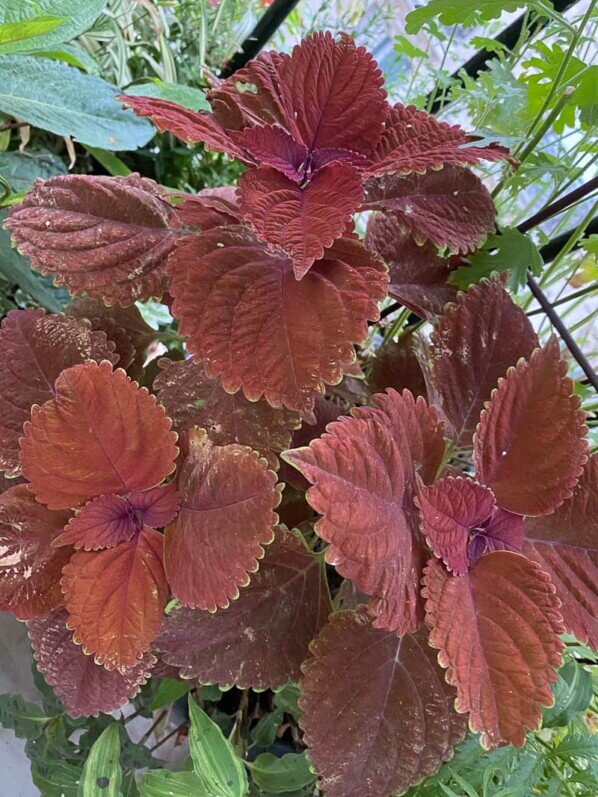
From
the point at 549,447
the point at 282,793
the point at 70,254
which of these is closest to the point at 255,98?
the point at 70,254

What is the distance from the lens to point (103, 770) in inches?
18.2

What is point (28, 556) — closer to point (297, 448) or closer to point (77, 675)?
point (77, 675)

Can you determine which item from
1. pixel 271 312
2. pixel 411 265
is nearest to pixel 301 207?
pixel 271 312

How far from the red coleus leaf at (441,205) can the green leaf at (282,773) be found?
1.25ft

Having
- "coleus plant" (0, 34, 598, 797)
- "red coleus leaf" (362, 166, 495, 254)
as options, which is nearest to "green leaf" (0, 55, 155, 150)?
"coleus plant" (0, 34, 598, 797)

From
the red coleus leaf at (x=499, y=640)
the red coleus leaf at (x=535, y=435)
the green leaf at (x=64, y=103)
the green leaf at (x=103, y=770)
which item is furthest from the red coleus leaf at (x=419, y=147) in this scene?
the green leaf at (x=103, y=770)

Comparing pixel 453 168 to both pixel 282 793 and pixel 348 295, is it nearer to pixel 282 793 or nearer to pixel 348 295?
pixel 348 295

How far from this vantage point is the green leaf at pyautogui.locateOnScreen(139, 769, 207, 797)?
43 centimetres

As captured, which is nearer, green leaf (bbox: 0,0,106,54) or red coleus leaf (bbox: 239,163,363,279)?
red coleus leaf (bbox: 239,163,363,279)

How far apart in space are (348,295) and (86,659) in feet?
0.96

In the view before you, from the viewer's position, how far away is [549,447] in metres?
0.36

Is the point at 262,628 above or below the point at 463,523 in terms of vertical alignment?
below

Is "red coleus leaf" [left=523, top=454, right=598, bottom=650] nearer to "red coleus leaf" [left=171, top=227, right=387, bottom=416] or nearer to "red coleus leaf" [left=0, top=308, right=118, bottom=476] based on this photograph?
"red coleus leaf" [left=171, top=227, right=387, bottom=416]

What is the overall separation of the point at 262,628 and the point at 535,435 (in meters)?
0.21
